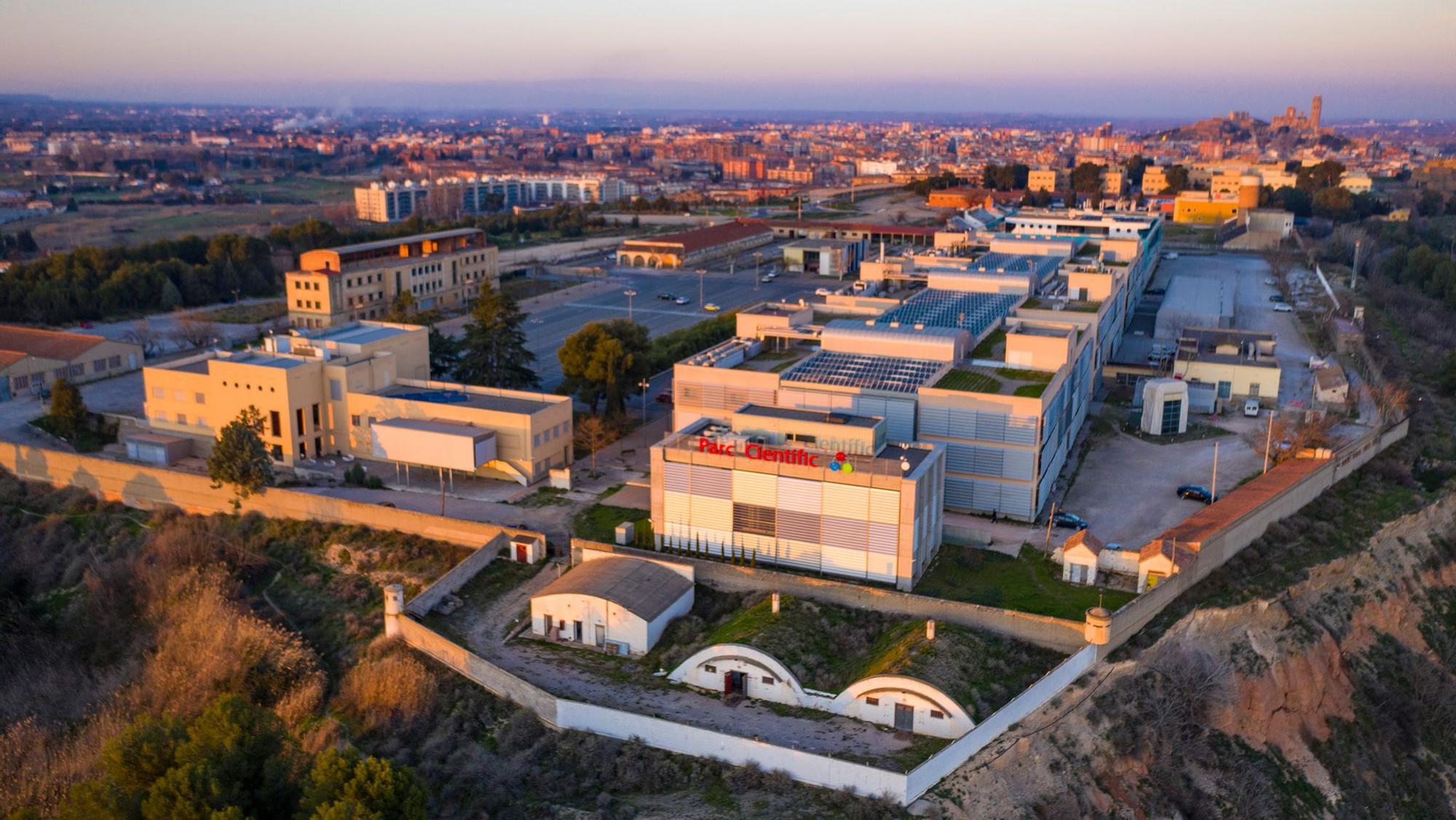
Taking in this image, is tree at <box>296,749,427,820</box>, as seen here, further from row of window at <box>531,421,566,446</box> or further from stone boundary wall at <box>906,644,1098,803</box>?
row of window at <box>531,421,566,446</box>

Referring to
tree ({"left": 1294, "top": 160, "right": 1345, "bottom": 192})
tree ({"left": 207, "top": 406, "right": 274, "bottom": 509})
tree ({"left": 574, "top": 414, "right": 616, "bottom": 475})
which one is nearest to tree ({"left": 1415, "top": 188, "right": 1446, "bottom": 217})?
tree ({"left": 1294, "top": 160, "right": 1345, "bottom": 192})

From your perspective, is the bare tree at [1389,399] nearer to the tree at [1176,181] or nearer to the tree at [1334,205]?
the tree at [1334,205]

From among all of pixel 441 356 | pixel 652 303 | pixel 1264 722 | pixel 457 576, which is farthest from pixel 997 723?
pixel 652 303

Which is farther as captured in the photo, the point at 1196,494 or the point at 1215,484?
the point at 1215,484

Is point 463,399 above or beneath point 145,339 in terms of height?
above

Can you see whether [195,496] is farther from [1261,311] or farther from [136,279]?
[1261,311]

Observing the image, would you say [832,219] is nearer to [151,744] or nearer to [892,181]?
[892,181]

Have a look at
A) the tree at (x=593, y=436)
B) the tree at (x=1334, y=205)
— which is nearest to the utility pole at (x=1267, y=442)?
the tree at (x=593, y=436)
